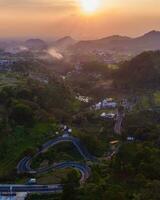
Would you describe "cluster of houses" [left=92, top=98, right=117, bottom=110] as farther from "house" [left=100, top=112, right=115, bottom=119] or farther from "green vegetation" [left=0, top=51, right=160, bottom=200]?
"house" [left=100, top=112, right=115, bottom=119]

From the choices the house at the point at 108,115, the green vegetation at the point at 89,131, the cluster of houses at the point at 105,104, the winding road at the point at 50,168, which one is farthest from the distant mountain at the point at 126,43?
the winding road at the point at 50,168

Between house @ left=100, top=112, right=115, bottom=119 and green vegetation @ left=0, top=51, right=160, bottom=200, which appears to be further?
house @ left=100, top=112, right=115, bottom=119

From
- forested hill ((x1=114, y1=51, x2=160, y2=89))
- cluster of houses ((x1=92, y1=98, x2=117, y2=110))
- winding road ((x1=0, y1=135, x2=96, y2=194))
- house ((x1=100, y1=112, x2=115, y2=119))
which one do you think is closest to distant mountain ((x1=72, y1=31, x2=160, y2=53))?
forested hill ((x1=114, y1=51, x2=160, y2=89))

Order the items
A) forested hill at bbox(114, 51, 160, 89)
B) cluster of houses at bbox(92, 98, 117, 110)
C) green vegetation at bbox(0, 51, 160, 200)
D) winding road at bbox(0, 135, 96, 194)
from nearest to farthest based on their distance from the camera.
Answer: green vegetation at bbox(0, 51, 160, 200) < winding road at bbox(0, 135, 96, 194) < cluster of houses at bbox(92, 98, 117, 110) < forested hill at bbox(114, 51, 160, 89)

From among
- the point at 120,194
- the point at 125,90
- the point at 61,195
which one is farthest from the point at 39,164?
the point at 125,90

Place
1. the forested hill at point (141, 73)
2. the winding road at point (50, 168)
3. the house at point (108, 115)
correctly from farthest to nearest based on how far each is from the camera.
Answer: the forested hill at point (141, 73)
the house at point (108, 115)
the winding road at point (50, 168)

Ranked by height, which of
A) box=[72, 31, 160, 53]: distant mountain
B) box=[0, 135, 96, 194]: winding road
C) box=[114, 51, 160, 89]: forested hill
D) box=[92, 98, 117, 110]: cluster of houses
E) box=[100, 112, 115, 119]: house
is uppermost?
box=[72, 31, 160, 53]: distant mountain

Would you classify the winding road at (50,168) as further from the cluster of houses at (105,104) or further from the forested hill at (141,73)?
the forested hill at (141,73)
